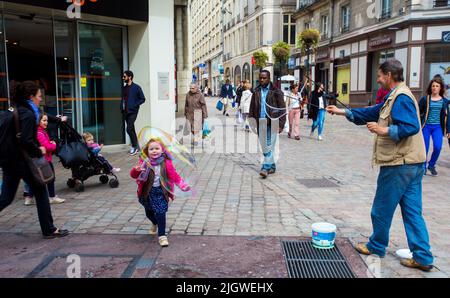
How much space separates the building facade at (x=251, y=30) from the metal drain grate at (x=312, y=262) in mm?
35456

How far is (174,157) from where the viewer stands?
5172 millimetres

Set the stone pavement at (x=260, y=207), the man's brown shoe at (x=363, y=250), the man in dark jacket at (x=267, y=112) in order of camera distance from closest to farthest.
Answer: the man's brown shoe at (x=363, y=250), the stone pavement at (x=260, y=207), the man in dark jacket at (x=267, y=112)

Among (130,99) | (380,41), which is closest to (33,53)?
(130,99)

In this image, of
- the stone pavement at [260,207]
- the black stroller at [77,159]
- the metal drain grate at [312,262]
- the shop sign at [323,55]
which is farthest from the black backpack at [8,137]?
the shop sign at [323,55]

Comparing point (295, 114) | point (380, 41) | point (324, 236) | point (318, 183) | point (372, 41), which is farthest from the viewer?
point (372, 41)

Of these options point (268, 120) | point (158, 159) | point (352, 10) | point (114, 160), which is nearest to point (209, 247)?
point (158, 159)

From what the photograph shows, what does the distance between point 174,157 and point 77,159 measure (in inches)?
108

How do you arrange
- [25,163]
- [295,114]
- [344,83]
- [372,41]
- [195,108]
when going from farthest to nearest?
[344,83] < [372,41] < [295,114] < [195,108] < [25,163]

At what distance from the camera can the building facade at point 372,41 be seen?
77.8 ft

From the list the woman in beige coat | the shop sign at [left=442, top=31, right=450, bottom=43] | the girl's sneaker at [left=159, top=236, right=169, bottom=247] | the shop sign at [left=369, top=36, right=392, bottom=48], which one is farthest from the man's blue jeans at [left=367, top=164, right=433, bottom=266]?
the shop sign at [left=369, top=36, right=392, bottom=48]

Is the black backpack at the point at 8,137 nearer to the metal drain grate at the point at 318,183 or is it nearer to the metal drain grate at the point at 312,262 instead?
the metal drain grate at the point at 312,262

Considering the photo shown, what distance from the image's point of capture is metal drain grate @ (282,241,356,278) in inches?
165

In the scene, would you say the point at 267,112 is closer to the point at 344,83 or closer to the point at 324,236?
Result: the point at 324,236
